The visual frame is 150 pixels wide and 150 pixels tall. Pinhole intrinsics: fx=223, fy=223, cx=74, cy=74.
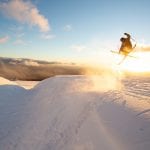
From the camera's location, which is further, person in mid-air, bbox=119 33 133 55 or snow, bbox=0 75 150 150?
person in mid-air, bbox=119 33 133 55

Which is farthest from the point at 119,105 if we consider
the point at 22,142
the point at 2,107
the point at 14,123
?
the point at 2,107

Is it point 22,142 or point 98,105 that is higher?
Result: point 98,105

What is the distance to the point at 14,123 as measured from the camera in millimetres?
14461

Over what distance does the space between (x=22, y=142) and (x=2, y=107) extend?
8787 mm

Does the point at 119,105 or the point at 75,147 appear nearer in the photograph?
the point at 75,147

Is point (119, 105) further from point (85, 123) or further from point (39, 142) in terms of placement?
point (39, 142)

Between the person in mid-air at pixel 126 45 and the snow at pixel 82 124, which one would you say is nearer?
the snow at pixel 82 124

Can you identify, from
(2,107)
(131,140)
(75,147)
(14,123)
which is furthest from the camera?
(2,107)

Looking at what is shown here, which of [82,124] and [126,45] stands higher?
[126,45]

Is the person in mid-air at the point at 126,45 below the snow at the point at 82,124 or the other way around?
the other way around

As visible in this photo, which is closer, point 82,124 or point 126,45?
point 82,124

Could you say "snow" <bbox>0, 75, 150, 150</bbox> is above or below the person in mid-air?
below

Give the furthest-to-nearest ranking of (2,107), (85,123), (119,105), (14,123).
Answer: (2,107) → (14,123) → (119,105) → (85,123)

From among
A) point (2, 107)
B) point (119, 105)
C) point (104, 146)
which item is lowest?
point (2, 107)
